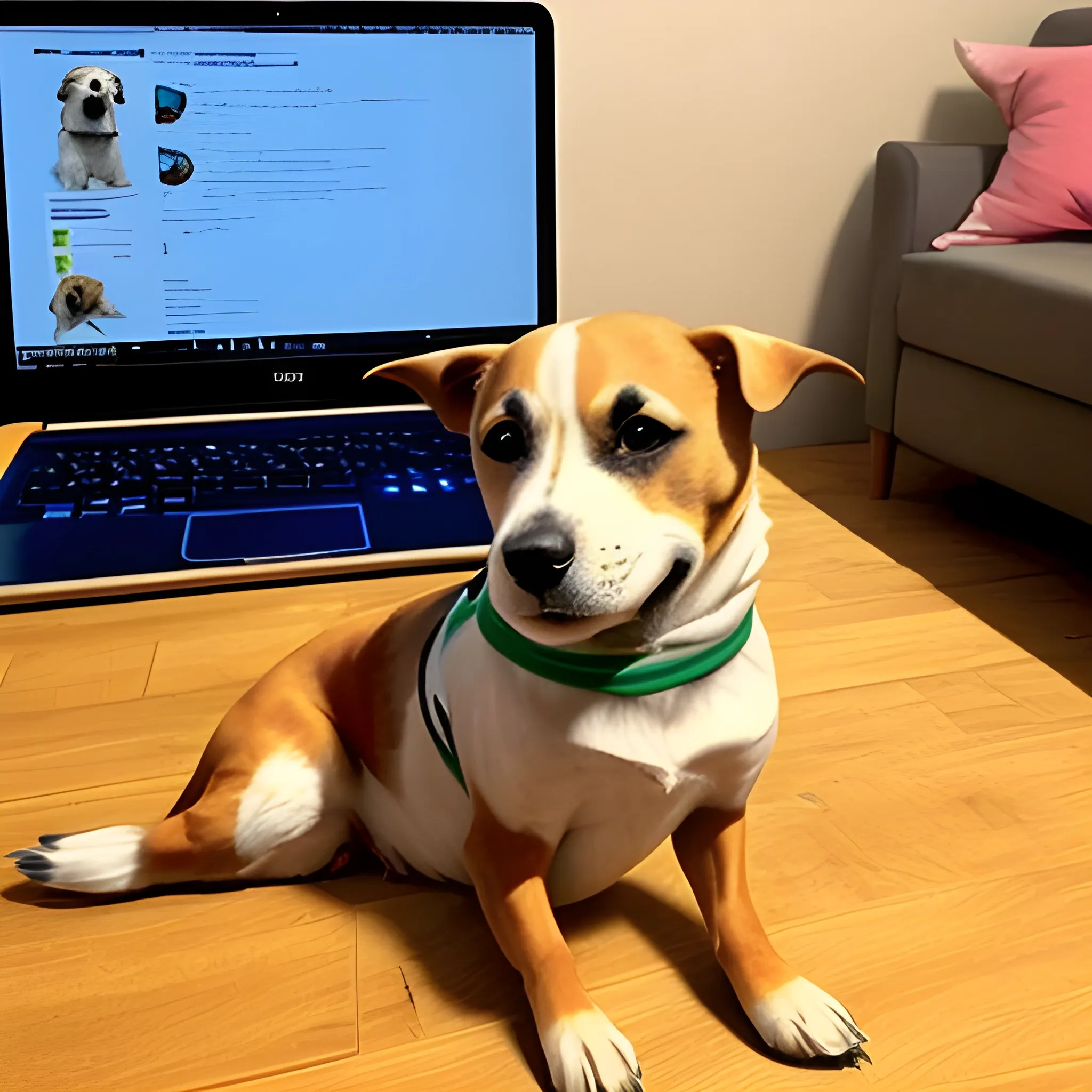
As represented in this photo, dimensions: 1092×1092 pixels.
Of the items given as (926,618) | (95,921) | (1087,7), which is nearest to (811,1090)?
(95,921)

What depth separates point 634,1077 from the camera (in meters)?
0.58

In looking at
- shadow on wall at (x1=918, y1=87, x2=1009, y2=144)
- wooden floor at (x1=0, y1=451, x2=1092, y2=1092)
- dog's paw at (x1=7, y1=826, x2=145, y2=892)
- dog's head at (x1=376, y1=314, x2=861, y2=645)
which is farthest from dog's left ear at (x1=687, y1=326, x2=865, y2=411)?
shadow on wall at (x1=918, y1=87, x2=1009, y2=144)

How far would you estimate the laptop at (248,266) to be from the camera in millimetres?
1215

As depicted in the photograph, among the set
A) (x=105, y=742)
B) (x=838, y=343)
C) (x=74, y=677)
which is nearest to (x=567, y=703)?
(x=105, y=742)

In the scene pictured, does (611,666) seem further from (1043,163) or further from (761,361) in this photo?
(1043,163)

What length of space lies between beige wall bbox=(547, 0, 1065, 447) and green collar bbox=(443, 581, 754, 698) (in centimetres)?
118

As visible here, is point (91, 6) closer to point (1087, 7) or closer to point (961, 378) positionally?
point (961, 378)

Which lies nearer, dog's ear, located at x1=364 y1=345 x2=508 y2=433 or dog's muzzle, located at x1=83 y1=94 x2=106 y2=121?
dog's ear, located at x1=364 y1=345 x2=508 y2=433

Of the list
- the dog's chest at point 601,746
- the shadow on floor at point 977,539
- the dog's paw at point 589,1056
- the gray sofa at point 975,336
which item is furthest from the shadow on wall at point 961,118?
the dog's paw at point 589,1056

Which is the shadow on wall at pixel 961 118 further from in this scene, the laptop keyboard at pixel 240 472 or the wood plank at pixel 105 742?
the wood plank at pixel 105 742

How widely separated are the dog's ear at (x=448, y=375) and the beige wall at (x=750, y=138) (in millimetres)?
1093

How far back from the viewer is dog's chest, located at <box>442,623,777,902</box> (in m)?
0.59

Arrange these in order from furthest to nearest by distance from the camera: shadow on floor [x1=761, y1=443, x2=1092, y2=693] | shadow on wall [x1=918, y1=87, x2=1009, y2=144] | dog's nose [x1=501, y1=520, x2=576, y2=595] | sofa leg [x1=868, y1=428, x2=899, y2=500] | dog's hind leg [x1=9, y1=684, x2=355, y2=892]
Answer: shadow on wall [x1=918, y1=87, x2=1009, y2=144]
sofa leg [x1=868, y1=428, x2=899, y2=500]
shadow on floor [x1=761, y1=443, x2=1092, y2=693]
dog's hind leg [x1=9, y1=684, x2=355, y2=892]
dog's nose [x1=501, y1=520, x2=576, y2=595]

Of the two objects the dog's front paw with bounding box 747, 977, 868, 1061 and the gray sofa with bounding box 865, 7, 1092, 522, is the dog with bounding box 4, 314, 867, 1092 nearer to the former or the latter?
the dog's front paw with bounding box 747, 977, 868, 1061
